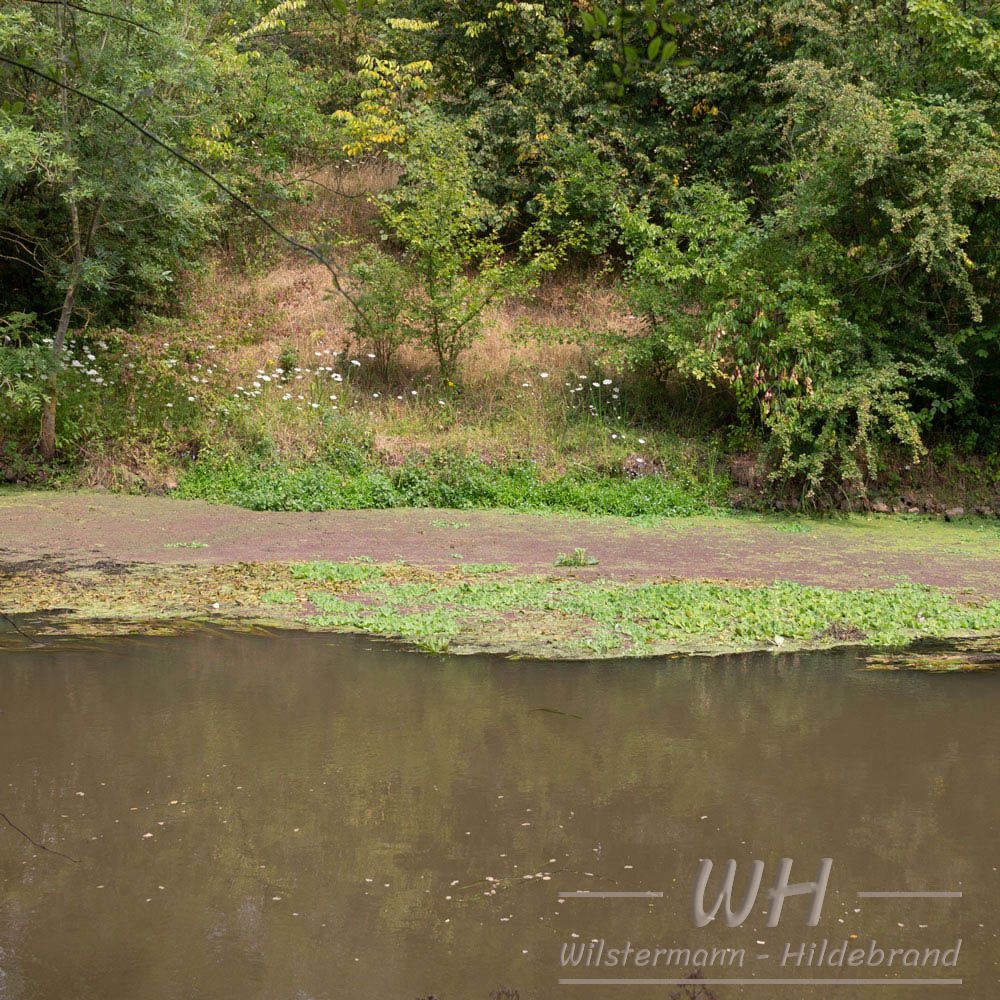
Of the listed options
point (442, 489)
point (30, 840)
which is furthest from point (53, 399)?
point (30, 840)

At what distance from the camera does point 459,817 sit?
4211mm

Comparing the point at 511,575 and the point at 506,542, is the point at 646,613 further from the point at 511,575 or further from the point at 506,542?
the point at 506,542

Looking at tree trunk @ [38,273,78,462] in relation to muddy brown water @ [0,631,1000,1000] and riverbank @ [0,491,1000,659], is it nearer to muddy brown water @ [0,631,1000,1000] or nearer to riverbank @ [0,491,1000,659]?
riverbank @ [0,491,1000,659]

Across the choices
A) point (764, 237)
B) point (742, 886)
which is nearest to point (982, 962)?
point (742, 886)

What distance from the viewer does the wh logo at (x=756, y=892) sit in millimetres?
3496

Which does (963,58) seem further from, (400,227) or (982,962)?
(982,962)

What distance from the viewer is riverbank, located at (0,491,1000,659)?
699cm

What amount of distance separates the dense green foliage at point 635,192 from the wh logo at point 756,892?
6.21 m

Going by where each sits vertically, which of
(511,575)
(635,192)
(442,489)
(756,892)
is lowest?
(442,489)

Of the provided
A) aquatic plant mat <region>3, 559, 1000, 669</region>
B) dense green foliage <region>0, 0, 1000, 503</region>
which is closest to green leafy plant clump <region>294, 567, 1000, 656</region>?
aquatic plant mat <region>3, 559, 1000, 669</region>

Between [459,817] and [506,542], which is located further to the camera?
[506,542]

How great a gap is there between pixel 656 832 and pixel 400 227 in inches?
446

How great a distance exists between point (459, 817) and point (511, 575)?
437cm

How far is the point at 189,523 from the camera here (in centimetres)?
1065
